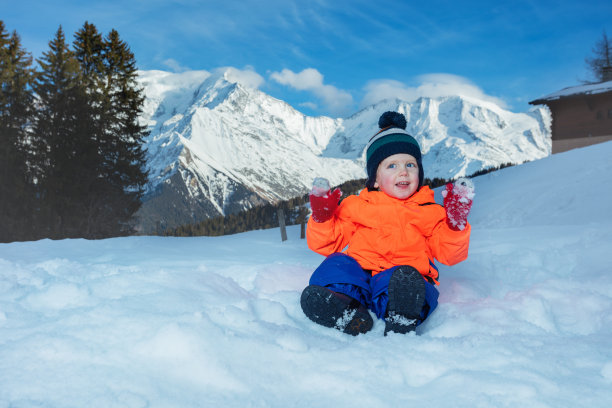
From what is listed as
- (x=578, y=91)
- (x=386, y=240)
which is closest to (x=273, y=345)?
(x=386, y=240)

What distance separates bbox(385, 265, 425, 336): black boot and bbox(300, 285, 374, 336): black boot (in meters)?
0.13

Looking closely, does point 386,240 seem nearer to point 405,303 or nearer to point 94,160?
point 405,303

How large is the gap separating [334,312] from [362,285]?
33cm

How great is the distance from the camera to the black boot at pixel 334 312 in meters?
2.26

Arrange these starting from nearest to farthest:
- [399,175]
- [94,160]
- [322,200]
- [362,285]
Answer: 1. [362,285]
2. [322,200]
3. [399,175]
4. [94,160]

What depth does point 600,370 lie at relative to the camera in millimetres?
1584

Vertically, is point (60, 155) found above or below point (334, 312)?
above

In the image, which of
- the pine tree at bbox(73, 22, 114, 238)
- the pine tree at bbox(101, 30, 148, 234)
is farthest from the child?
the pine tree at bbox(101, 30, 148, 234)

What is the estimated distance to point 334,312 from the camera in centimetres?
227

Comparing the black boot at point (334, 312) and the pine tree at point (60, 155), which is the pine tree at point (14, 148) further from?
the black boot at point (334, 312)

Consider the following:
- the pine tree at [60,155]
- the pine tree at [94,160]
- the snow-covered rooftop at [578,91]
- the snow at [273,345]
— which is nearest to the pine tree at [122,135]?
the pine tree at [94,160]

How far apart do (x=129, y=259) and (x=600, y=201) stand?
7.56 meters

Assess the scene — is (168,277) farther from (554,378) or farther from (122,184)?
(122,184)

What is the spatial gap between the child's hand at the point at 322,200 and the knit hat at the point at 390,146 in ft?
1.45
